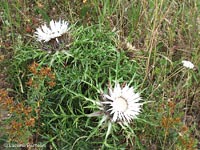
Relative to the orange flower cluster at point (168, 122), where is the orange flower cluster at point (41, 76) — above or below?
below

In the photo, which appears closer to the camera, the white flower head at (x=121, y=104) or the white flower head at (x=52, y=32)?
the white flower head at (x=121, y=104)

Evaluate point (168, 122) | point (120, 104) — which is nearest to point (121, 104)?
point (120, 104)

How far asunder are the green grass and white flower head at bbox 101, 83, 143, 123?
0.16 ft

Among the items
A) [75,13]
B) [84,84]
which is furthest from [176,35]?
[84,84]

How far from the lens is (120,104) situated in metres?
1.91

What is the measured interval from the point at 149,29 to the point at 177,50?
10.7 inches

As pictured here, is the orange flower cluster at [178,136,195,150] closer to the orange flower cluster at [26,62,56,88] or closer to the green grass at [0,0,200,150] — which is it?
the green grass at [0,0,200,150]

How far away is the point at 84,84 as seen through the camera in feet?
6.86

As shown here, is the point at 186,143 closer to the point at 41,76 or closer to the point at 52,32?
the point at 41,76

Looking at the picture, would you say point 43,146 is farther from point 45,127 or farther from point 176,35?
point 176,35

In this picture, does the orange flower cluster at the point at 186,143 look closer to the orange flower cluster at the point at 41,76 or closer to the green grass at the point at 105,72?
the green grass at the point at 105,72

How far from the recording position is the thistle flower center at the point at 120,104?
187 cm

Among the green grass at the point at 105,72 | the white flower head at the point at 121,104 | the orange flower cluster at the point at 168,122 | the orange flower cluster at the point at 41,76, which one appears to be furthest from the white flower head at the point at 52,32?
the orange flower cluster at the point at 168,122

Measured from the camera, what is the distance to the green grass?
1.97m
